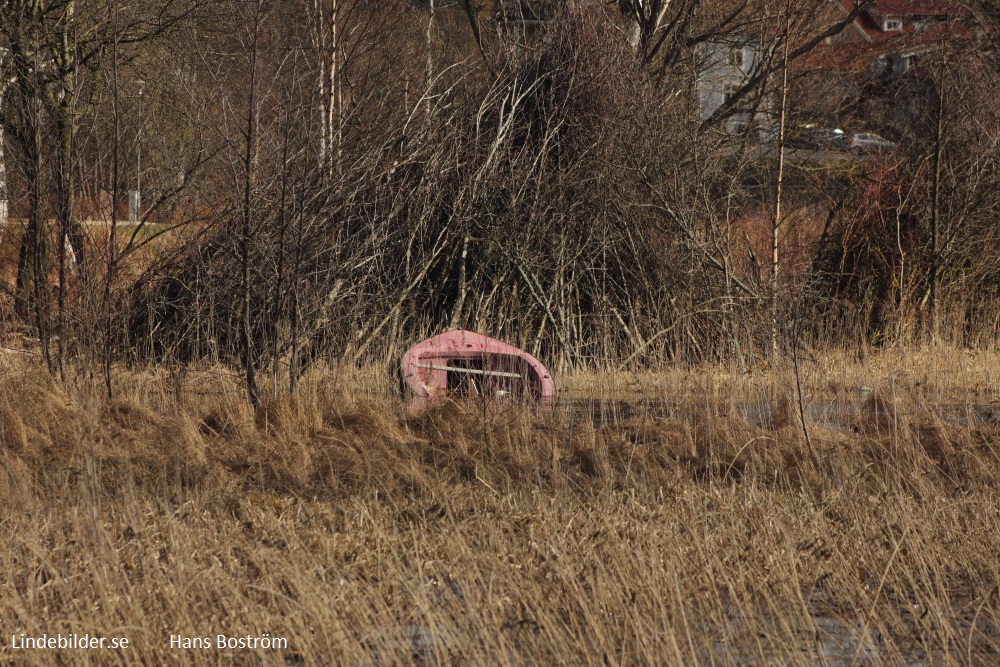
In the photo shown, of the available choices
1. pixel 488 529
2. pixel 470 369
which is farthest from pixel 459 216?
pixel 488 529

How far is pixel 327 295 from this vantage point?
26.2 ft

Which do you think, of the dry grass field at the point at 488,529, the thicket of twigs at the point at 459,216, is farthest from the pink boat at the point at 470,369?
the thicket of twigs at the point at 459,216

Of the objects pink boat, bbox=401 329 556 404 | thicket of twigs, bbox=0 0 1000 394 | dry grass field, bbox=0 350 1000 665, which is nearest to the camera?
dry grass field, bbox=0 350 1000 665

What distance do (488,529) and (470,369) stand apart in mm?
2750

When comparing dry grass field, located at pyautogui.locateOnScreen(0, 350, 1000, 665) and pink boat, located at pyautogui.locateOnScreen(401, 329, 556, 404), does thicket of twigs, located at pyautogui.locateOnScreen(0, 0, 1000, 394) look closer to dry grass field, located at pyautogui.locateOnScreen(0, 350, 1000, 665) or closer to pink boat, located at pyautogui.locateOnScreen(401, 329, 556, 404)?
pink boat, located at pyautogui.locateOnScreen(401, 329, 556, 404)

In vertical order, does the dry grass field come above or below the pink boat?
below

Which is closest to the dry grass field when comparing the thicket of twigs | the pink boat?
the pink boat

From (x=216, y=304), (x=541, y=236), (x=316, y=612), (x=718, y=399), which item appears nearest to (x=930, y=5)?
(x=541, y=236)

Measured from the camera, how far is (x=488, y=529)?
4316mm

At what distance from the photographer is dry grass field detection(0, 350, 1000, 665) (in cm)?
321

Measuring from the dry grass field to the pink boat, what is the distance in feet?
0.80

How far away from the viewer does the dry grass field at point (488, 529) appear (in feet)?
10.5

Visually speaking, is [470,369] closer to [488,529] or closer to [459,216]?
[459,216]

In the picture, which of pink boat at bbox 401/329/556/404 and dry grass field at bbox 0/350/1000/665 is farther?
pink boat at bbox 401/329/556/404
